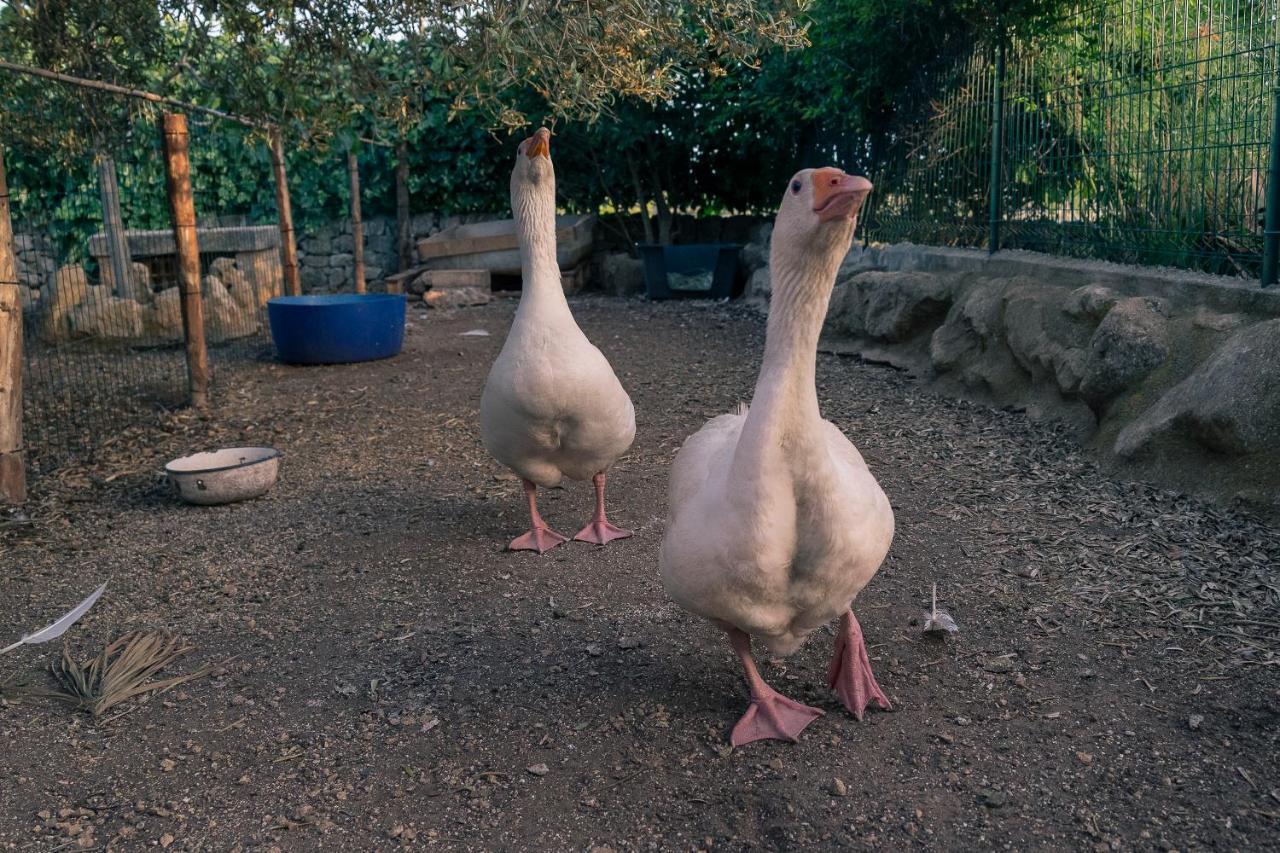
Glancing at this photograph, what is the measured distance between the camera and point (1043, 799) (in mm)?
2623

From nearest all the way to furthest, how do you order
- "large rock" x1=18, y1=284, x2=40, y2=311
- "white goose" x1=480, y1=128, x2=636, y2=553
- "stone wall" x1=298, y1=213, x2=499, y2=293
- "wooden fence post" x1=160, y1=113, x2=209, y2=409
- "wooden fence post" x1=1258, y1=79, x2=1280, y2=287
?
1. "white goose" x1=480, y1=128, x2=636, y2=553
2. "wooden fence post" x1=1258, y1=79, x2=1280, y2=287
3. "wooden fence post" x1=160, y1=113, x2=209, y2=409
4. "large rock" x1=18, y1=284, x2=40, y2=311
5. "stone wall" x1=298, y1=213, x2=499, y2=293

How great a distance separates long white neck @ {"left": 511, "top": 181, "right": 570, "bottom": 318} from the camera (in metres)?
4.42

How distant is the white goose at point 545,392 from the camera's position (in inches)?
166

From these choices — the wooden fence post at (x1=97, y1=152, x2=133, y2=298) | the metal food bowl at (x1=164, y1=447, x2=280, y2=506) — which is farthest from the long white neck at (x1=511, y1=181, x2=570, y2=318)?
the wooden fence post at (x1=97, y1=152, x2=133, y2=298)

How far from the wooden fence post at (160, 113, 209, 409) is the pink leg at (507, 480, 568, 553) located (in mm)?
Answer: 3760

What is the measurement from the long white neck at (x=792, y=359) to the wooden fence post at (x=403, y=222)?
12257 mm

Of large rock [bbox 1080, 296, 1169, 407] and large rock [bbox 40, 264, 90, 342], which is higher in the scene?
large rock [bbox 40, 264, 90, 342]

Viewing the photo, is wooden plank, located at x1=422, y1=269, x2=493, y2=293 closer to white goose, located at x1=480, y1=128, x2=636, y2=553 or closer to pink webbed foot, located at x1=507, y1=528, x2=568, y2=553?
white goose, located at x1=480, y1=128, x2=636, y2=553

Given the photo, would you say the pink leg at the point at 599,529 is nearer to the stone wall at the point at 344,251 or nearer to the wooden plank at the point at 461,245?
the wooden plank at the point at 461,245

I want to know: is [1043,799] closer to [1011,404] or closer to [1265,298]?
[1265,298]

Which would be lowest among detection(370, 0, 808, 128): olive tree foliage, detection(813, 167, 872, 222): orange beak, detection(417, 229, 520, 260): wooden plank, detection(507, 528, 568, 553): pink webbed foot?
detection(507, 528, 568, 553): pink webbed foot

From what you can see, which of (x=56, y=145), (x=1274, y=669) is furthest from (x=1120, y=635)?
(x=56, y=145)

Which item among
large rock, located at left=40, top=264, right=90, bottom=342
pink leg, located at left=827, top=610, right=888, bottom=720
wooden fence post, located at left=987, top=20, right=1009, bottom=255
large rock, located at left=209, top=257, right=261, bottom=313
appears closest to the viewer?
pink leg, located at left=827, top=610, right=888, bottom=720

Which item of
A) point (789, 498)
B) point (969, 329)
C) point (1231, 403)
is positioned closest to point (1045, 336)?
point (969, 329)
